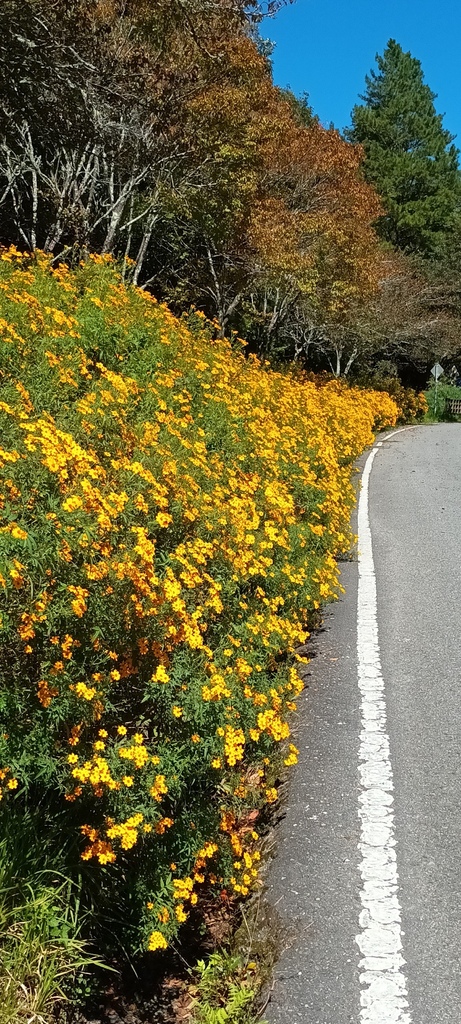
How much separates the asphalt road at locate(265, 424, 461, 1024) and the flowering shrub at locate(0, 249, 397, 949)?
19 cm

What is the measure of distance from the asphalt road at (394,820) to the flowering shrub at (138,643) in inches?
7.7

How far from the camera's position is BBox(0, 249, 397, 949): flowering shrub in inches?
103

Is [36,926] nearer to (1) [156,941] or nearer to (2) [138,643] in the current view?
(1) [156,941]

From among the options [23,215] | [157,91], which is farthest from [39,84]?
[23,215]

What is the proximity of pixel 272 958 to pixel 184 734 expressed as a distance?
0.77 m

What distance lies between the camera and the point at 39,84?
25.0 feet

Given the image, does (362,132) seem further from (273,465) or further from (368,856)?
(368,856)

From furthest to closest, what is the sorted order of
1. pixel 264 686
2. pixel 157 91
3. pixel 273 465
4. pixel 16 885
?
pixel 157 91 < pixel 273 465 < pixel 264 686 < pixel 16 885

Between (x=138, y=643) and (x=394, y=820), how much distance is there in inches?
51.1

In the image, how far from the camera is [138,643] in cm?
290

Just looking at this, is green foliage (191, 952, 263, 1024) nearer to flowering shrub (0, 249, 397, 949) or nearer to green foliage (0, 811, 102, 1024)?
flowering shrub (0, 249, 397, 949)

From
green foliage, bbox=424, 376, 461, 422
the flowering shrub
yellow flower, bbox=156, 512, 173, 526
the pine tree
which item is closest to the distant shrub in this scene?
green foliage, bbox=424, 376, 461, 422

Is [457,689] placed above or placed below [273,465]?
below

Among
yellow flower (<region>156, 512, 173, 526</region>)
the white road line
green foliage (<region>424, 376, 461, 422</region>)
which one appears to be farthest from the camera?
green foliage (<region>424, 376, 461, 422</region>)
